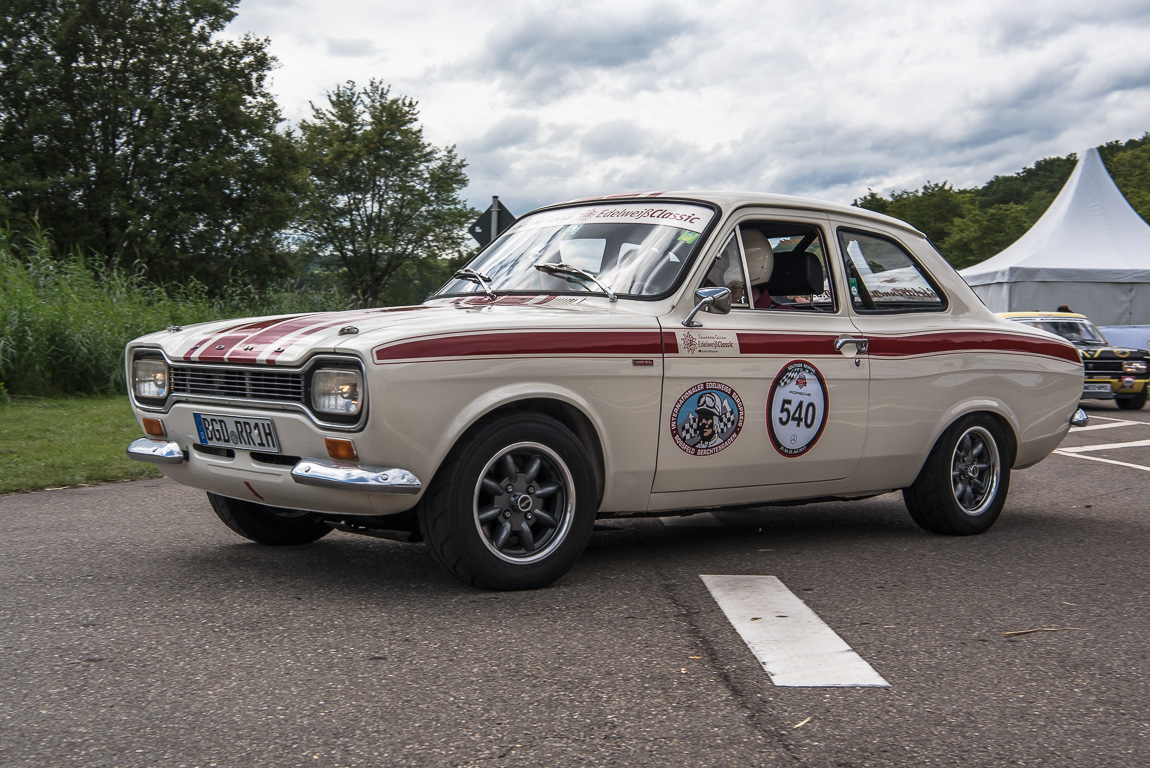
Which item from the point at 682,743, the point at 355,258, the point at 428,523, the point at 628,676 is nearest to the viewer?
the point at 682,743

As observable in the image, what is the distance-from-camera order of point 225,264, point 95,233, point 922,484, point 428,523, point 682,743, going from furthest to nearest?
1. point 225,264
2. point 95,233
3. point 922,484
4. point 428,523
5. point 682,743

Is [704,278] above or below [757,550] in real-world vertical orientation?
above

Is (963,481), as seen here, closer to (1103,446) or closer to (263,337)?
(263,337)

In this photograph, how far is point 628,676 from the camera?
3.39 meters

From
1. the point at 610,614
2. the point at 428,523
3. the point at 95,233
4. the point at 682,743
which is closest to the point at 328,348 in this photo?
the point at 428,523

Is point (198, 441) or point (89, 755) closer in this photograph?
point (89, 755)

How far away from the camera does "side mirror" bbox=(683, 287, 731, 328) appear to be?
4750mm

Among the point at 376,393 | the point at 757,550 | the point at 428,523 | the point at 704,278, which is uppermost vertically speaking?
the point at 704,278

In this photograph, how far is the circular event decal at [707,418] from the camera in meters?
4.77

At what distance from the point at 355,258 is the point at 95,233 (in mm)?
18122

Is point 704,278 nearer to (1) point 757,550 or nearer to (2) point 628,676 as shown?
(1) point 757,550

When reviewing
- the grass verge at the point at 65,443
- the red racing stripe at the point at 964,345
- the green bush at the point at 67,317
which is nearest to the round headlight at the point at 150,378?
the grass verge at the point at 65,443

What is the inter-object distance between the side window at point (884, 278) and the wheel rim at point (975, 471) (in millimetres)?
764

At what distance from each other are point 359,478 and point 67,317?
10.3m
